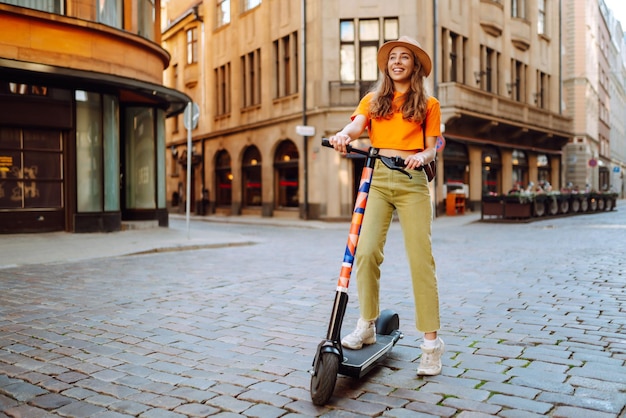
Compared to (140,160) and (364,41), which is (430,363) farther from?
(364,41)

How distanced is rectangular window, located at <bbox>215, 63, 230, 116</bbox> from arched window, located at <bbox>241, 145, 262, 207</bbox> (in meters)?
3.23

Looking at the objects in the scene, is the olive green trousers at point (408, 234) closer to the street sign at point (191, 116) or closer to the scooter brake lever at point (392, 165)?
the scooter brake lever at point (392, 165)

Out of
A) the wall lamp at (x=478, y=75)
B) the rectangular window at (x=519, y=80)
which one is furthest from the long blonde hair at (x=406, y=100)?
the rectangular window at (x=519, y=80)

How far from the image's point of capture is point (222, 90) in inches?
1217

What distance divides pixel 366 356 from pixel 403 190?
100 centimetres

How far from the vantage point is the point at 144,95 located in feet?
51.6

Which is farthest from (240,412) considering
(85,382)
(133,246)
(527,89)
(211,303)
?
(527,89)

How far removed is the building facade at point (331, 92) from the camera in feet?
76.8

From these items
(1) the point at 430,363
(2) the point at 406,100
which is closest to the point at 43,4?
(2) the point at 406,100

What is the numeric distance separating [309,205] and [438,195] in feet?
17.8

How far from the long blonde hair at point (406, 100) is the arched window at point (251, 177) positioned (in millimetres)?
24416

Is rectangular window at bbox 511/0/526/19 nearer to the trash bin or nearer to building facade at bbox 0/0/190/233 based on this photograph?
the trash bin

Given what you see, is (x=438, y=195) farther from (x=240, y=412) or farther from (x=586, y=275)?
(x=240, y=412)

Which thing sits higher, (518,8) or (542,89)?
(518,8)
